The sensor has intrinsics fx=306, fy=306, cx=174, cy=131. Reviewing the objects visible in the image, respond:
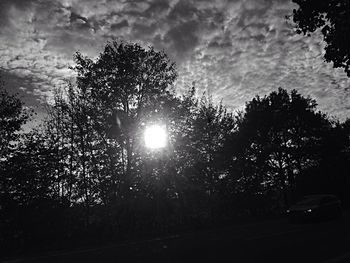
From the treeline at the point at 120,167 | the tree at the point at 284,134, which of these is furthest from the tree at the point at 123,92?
the tree at the point at 284,134

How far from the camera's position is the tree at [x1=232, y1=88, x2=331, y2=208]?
37.9 metres

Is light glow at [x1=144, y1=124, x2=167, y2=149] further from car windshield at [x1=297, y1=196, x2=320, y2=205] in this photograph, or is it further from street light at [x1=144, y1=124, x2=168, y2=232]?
car windshield at [x1=297, y1=196, x2=320, y2=205]

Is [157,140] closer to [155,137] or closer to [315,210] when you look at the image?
[155,137]

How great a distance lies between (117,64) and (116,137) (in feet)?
19.2

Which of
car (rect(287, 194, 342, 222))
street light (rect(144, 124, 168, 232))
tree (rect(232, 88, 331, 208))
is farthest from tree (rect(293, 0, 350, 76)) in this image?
tree (rect(232, 88, 331, 208))

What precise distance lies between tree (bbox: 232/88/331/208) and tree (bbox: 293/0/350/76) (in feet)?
82.7

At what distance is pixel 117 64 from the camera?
23969mm

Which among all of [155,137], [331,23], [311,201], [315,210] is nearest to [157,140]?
[155,137]

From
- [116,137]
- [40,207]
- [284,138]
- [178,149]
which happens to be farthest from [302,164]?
[40,207]

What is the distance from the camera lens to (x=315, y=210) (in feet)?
58.2

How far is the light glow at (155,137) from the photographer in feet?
74.6

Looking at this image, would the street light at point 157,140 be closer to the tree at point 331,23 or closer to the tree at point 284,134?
the tree at point 331,23

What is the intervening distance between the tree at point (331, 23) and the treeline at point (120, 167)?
1312cm

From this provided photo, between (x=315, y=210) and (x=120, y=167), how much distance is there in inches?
501
